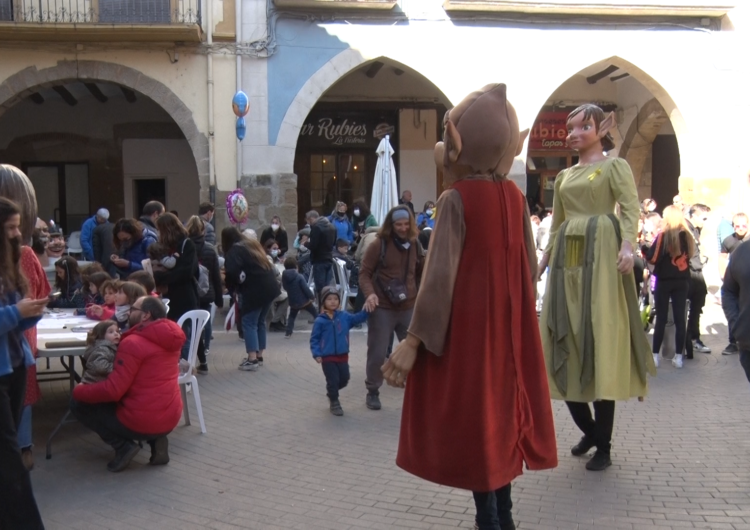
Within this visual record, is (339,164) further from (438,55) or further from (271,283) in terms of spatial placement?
(271,283)

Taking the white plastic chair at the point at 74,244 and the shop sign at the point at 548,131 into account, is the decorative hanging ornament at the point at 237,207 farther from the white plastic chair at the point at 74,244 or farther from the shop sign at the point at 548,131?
the shop sign at the point at 548,131

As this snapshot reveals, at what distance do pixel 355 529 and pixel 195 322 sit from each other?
2.75 m

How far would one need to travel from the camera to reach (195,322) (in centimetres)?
642

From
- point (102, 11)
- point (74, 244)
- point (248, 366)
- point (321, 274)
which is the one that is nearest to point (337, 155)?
point (74, 244)

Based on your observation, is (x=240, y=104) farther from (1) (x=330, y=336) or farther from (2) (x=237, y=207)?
(1) (x=330, y=336)

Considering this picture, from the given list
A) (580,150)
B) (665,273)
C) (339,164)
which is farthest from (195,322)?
(339,164)

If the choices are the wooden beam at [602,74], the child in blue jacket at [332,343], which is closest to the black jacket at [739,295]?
the child in blue jacket at [332,343]

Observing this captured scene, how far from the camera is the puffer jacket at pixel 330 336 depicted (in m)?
6.52

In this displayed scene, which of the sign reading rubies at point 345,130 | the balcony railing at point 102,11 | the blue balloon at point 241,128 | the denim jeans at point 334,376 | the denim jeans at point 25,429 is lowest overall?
the denim jeans at point 334,376

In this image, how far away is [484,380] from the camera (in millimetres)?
3369

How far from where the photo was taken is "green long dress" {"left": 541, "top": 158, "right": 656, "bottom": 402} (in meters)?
4.78

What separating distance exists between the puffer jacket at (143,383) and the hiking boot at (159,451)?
15cm

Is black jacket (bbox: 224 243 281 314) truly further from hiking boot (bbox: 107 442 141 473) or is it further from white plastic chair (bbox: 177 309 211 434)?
hiking boot (bbox: 107 442 141 473)

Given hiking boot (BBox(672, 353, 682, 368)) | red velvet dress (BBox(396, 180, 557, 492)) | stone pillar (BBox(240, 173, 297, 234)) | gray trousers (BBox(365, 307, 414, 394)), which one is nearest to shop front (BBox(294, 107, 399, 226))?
stone pillar (BBox(240, 173, 297, 234))
